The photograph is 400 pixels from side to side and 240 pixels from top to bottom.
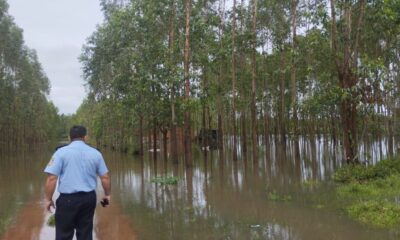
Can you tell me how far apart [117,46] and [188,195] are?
54.4 ft

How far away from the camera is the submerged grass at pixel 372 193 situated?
27.9ft

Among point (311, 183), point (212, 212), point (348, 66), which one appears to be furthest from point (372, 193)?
point (348, 66)

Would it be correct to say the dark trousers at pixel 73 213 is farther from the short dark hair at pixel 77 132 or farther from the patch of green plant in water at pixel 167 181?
the patch of green plant in water at pixel 167 181

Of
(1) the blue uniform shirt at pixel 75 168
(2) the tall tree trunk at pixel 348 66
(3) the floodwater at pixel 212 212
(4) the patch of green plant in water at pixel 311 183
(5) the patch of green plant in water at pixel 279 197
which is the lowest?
(3) the floodwater at pixel 212 212

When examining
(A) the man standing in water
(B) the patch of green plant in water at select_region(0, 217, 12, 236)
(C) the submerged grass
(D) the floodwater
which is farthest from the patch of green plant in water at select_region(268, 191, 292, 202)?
(A) the man standing in water

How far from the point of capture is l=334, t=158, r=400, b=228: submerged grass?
8.50m

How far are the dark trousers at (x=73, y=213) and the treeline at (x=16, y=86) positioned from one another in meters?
36.5

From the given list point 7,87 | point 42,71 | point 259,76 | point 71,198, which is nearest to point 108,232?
point 71,198

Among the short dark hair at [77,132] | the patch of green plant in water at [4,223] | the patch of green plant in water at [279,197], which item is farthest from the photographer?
the patch of green plant in water at [279,197]

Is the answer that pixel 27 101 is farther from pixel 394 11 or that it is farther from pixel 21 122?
pixel 394 11

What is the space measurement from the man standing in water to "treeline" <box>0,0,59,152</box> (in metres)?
36.3

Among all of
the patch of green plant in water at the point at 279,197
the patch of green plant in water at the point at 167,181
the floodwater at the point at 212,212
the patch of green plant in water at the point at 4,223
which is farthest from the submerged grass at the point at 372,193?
the patch of green plant in water at the point at 4,223

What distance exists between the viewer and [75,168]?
5.47m

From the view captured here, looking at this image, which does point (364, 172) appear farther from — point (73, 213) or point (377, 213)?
point (73, 213)
